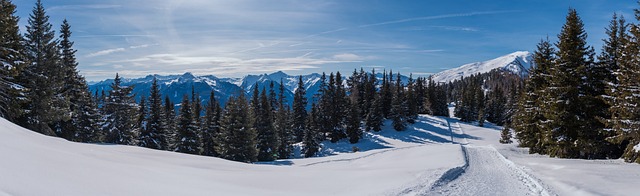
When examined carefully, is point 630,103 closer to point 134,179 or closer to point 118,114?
point 134,179

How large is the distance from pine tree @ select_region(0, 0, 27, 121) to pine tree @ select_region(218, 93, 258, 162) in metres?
17.8

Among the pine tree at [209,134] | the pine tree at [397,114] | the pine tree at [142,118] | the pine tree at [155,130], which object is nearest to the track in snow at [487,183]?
the pine tree at [209,134]

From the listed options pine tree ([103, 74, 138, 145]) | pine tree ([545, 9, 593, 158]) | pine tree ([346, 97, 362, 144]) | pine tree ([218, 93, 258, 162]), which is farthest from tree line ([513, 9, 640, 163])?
pine tree ([346, 97, 362, 144])

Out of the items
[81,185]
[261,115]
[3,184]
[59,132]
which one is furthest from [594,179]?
[261,115]

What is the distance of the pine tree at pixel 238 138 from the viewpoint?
35625mm

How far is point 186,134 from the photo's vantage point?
40.7 metres

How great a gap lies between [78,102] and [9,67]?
1079 centimetres

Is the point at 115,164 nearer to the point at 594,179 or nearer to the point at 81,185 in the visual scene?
the point at 81,185

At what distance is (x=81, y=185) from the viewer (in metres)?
5.82

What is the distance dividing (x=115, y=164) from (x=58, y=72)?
2226 centimetres

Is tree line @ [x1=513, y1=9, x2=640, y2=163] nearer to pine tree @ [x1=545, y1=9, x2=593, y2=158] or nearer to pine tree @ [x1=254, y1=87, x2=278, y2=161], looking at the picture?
pine tree @ [x1=545, y1=9, x2=593, y2=158]

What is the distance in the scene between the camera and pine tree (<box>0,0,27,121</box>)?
63.7ft

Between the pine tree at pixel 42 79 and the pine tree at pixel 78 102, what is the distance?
2280mm

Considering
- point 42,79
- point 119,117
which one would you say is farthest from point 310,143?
point 42,79
